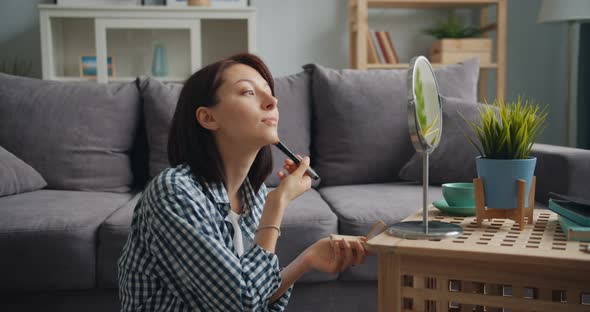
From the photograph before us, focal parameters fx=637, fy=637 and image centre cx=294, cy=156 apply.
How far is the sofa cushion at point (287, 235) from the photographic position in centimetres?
172

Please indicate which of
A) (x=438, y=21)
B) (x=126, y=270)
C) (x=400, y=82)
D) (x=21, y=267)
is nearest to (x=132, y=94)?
(x=21, y=267)

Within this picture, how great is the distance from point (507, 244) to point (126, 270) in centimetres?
62

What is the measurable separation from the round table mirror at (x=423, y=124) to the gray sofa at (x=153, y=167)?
0.76 m

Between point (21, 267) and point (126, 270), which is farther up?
point (126, 270)

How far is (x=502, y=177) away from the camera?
110cm

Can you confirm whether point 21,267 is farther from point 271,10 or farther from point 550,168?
point 271,10

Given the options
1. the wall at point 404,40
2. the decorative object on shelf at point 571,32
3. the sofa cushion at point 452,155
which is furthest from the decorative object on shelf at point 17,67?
the decorative object on shelf at point 571,32

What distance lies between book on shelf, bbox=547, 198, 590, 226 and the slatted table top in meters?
0.03

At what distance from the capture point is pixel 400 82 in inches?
92.4

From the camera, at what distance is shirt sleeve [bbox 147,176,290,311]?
3.28 ft

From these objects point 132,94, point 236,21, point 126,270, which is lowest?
point 126,270

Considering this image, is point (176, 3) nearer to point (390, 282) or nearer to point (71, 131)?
point (71, 131)

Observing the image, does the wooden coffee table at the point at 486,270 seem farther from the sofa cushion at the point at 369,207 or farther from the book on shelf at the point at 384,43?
the book on shelf at the point at 384,43

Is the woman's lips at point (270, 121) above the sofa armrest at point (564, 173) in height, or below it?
above
